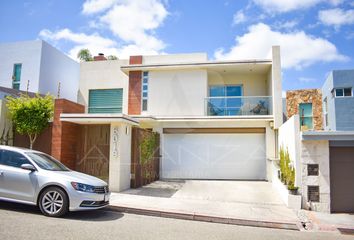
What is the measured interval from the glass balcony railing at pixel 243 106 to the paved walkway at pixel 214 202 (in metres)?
3.94

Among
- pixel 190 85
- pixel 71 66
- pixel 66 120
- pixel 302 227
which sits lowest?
pixel 302 227

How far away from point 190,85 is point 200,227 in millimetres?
9768

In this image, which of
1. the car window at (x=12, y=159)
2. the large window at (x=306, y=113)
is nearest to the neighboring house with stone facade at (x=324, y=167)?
the car window at (x=12, y=159)

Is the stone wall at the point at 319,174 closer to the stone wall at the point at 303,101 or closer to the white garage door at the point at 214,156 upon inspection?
the white garage door at the point at 214,156

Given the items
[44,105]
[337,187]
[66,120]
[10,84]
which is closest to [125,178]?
[66,120]

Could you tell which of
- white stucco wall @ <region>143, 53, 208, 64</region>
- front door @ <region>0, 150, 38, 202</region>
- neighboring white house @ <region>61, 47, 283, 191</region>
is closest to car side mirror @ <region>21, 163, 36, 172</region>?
front door @ <region>0, 150, 38, 202</region>

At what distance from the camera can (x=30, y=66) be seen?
61.0 ft

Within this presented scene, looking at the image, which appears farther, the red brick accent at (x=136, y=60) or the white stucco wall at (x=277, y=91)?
the red brick accent at (x=136, y=60)

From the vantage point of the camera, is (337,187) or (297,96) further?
(297,96)

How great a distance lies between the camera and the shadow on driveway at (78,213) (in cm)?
649

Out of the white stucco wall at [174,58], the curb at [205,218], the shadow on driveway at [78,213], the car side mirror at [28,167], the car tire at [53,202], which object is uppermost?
the white stucco wall at [174,58]

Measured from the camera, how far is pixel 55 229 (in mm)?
5391

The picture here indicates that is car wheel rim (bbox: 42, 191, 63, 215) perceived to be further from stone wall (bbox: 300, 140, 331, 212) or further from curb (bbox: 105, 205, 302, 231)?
stone wall (bbox: 300, 140, 331, 212)

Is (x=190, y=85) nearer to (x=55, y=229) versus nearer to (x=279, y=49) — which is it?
(x=279, y=49)
